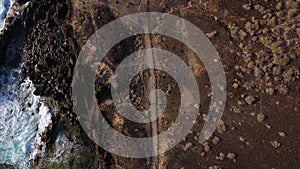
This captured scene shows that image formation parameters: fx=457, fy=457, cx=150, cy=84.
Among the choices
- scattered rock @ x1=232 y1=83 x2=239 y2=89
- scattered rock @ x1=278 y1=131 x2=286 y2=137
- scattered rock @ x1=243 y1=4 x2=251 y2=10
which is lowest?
scattered rock @ x1=278 y1=131 x2=286 y2=137

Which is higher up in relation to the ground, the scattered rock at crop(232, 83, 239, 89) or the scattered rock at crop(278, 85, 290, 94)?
the scattered rock at crop(232, 83, 239, 89)

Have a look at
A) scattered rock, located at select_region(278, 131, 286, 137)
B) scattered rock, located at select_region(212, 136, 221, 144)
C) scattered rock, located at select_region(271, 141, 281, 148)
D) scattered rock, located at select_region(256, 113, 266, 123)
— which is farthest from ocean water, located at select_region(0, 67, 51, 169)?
scattered rock, located at select_region(278, 131, 286, 137)

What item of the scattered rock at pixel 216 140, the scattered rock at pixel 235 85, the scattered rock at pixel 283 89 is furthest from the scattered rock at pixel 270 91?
the scattered rock at pixel 216 140

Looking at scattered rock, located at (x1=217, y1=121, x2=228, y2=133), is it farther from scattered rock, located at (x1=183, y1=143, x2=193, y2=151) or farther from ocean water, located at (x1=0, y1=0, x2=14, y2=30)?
ocean water, located at (x1=0, y1=0, x2=14, y2=30)

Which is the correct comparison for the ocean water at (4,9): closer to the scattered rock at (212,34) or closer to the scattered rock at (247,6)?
the scattered rock at (212,34)

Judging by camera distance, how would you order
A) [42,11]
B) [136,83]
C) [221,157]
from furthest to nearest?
[42,11] → [136,83] → [221,157]

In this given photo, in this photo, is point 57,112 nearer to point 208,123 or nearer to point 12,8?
point 12,8

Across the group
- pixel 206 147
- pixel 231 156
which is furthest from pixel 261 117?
pixel 206 147

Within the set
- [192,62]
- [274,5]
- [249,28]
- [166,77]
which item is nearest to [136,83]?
[166,77]
